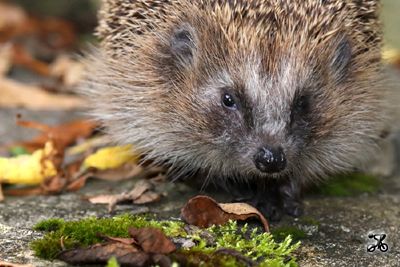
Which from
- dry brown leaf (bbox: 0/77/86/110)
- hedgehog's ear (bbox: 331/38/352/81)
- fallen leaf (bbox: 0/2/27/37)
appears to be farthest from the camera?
fallen leaf (bbox: 0/2/27/37)

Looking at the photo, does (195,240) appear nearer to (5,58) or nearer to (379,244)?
(379,244)

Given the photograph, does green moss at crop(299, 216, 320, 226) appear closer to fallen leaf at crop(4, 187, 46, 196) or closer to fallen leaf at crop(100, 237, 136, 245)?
fallen leaf at crop(100, 237, 136, 245)

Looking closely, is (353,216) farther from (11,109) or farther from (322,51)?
(11,109)

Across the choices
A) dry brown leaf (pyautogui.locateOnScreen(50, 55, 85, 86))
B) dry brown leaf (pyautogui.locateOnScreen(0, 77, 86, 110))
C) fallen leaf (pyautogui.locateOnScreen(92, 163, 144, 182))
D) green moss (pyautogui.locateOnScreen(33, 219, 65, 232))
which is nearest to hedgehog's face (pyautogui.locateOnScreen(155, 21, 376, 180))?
fallen leaf (pyautogui.locateOnScreen(92, 163, 144, 182))

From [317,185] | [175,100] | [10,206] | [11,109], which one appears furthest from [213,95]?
[11,109]

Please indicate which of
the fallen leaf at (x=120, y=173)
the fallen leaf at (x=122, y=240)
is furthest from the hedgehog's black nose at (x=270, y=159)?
the fallen leaf at (x=120, y=173)

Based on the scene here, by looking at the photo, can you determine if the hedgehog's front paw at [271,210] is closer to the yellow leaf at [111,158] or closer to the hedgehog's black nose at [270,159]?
the hedgehog's black nose at [270,159]
